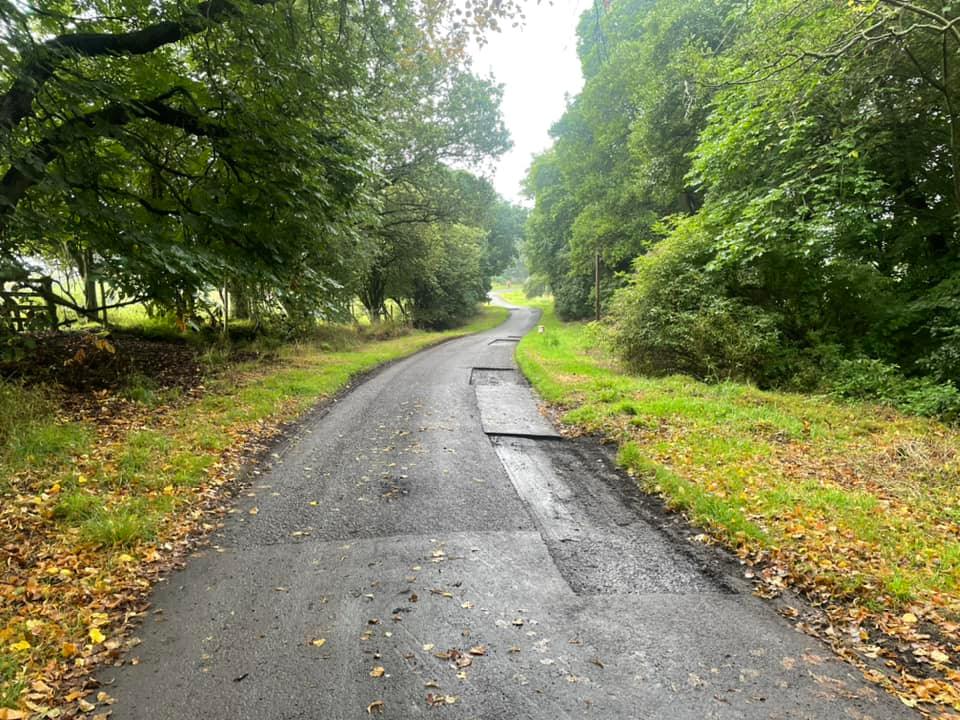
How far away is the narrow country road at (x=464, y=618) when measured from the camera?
2773mm

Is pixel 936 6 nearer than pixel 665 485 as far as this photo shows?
No

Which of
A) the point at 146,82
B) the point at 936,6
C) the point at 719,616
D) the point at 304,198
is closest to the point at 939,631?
the point at 719,616

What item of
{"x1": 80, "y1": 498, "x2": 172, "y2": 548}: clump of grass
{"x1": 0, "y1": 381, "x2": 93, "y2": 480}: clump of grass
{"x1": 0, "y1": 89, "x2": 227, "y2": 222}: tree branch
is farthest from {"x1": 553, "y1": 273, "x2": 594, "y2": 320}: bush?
{"x1": 80, "y1": 498, "x2": 172, "y2": 548}: clump of grass

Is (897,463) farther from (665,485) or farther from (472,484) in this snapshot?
(472,484)

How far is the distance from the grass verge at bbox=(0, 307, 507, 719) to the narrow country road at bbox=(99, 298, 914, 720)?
31 cm

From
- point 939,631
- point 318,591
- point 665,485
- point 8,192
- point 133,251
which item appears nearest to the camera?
point 939,631

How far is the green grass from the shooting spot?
395 centimetres

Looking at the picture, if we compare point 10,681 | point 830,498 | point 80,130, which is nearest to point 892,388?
point 830,498

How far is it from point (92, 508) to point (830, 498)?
7.18 meters

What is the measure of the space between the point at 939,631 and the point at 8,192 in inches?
410

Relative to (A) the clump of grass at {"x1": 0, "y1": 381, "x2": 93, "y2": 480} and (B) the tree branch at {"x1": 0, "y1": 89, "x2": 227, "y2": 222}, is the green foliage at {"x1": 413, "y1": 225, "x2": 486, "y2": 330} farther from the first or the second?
(A) the clump of grass at {"x1": 0, "y1": 381, "x2": 93, "y2": 480}

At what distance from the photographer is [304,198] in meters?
8.69

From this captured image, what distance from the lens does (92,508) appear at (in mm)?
4750

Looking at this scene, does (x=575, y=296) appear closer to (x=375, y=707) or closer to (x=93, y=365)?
(x=93, y=365)
